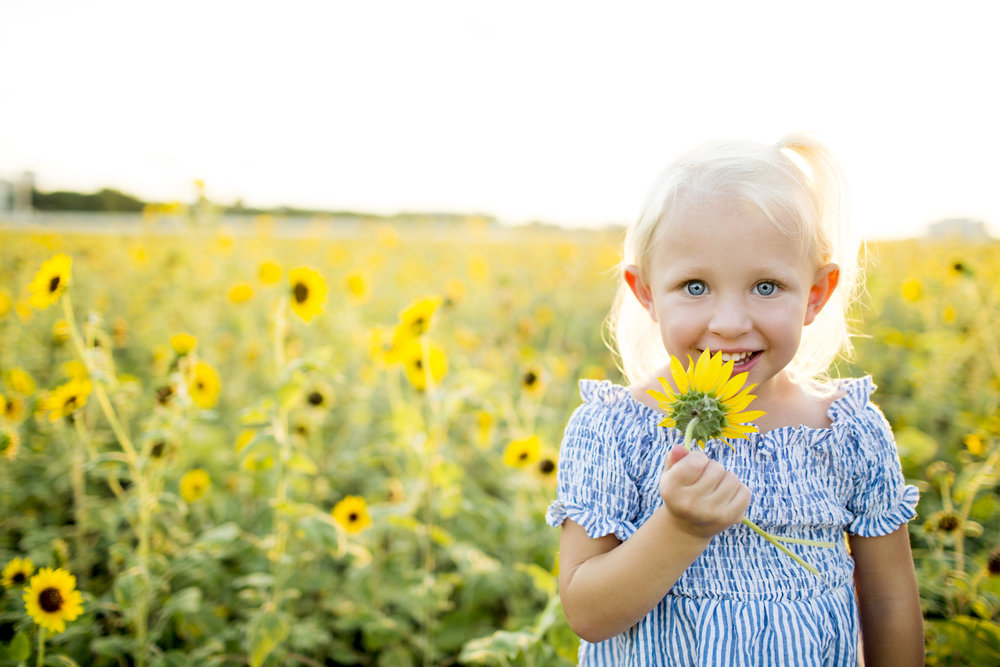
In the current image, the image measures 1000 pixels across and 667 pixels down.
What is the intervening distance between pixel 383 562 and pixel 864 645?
1.41m

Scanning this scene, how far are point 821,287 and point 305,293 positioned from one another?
4.74 feet

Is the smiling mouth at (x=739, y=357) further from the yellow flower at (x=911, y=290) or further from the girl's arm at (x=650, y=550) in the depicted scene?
the yellow flower at (x=911, y=290)

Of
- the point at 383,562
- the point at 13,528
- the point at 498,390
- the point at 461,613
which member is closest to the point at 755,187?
the point at 461,613

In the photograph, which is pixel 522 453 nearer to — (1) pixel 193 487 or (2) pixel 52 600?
(1) pixel 193 487

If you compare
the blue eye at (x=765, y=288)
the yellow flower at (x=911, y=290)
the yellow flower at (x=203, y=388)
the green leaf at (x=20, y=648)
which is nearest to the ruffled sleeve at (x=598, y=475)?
the blue eye at (x=765, y=288)

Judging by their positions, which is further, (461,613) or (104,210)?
(104,210)

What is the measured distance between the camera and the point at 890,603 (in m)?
1.06

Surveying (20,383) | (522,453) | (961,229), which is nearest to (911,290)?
(522,453)

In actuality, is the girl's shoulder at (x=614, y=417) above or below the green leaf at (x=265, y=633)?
above

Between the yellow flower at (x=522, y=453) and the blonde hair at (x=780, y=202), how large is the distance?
685 mm

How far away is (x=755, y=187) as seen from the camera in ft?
3.19

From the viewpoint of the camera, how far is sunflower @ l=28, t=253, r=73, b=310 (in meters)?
1.78

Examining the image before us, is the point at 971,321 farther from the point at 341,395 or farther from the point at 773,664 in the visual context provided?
the point at 341,395

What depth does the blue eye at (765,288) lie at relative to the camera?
98 cm
